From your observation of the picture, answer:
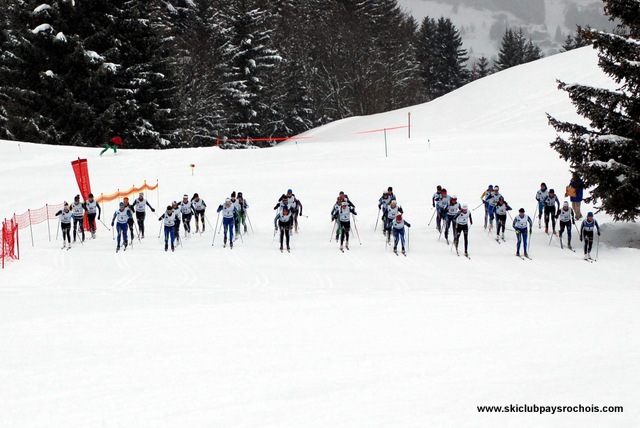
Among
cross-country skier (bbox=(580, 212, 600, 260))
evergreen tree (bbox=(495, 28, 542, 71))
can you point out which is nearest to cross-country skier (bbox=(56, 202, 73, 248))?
cross-country skier (bbox=(580, 212, 600, 260))

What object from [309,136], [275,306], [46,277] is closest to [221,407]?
[275,306]

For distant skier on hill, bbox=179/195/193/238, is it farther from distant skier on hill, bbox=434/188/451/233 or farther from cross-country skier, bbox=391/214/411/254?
distant skier on hill, bbox=434/188/451/233

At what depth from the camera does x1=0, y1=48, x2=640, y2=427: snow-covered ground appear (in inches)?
291

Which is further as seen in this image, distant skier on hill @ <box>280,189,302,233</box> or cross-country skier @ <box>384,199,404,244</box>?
distant skier on hill @ <box>280,189,302,233</box>

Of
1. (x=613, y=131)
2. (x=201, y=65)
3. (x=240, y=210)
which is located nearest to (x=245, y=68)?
(x=201, y=65)

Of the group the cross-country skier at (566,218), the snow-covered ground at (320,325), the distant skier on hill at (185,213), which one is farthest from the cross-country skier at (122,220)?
the cross-country skier at (566,218)

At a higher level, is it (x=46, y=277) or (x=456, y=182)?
(x=456, y=182)

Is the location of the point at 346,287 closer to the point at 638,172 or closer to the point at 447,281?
the point at 447,281

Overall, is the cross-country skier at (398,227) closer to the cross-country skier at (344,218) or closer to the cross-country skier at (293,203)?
the cross-country skier at (344,218)

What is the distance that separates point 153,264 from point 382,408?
40.9ft

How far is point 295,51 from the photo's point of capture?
6259 cm

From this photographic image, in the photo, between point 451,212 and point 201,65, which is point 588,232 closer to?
point 451,212

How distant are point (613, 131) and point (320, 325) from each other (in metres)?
12.5

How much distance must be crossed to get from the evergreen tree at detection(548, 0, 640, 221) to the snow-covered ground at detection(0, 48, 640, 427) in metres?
2.06
